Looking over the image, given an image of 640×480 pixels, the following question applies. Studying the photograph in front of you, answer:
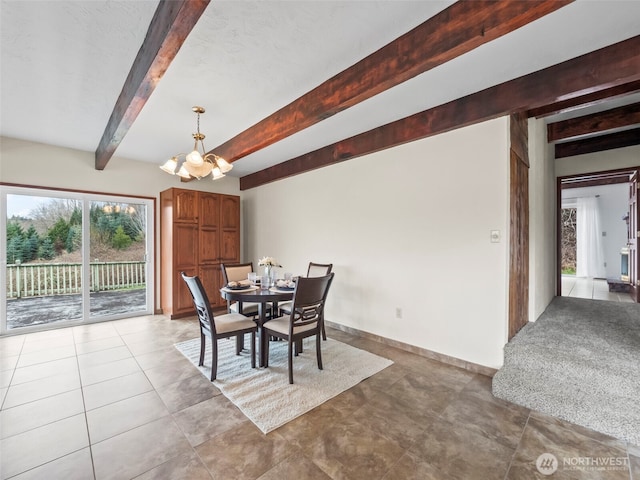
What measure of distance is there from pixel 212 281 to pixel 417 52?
186 inches

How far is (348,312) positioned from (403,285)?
3.40 feet

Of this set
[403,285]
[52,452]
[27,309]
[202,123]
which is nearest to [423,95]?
[403,285]

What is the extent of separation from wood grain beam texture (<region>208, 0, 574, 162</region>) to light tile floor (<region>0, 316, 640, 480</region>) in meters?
2.46

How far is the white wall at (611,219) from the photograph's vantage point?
7.48 metres

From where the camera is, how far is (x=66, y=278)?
14.2 ft

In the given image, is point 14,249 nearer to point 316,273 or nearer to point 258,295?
point 258,295

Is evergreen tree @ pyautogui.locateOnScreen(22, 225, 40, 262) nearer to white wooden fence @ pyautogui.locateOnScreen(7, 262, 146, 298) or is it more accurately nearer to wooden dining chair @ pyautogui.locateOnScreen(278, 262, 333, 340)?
white wooden fence @ pyautogui.locateOnScreen(7, 262, 146, 298)

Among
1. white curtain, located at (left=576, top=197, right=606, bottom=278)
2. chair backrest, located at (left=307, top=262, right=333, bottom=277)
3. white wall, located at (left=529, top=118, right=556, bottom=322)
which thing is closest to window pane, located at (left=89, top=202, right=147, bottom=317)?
chair backrest, located at (left=307, top=262, right=333, bottom=277)

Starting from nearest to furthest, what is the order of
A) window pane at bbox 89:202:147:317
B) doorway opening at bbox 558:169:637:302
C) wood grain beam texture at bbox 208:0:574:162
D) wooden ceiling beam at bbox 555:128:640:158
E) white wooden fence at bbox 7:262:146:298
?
wood grain beam texture at bbox 208:0:574:162, wooden ceiling beam at bbox 555:128:640:158, white wooden fence at bbox 7:262:146:298, window pane at bbox 89:202:147:317, doorway opening at bbox 558:169:637:302

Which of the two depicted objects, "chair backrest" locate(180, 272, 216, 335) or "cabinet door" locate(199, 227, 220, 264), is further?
"cabinet door" locate(199, 227, 220, 264)

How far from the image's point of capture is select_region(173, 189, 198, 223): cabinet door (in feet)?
15.4

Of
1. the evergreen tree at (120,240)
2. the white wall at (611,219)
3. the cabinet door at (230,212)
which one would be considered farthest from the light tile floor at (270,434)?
the white wall at (611,219)

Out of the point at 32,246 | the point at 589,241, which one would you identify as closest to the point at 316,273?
the point at 32,246

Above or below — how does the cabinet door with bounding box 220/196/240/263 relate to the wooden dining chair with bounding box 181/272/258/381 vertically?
above
